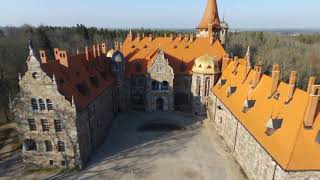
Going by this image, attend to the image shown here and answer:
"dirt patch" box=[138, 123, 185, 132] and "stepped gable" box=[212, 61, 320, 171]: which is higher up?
Result: "stepped gable" box=[212, 61, 320, 171]

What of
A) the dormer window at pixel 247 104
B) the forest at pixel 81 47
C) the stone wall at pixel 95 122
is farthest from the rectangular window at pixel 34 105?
the dormer window at pixel 247 104

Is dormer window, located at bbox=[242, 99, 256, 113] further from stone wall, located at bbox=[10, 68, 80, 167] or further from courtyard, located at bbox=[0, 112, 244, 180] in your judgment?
stone wall, located at bbox=[10, 68, 80, 167]

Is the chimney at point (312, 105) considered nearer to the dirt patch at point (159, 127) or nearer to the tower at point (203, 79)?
the dirt patch at point (159, 127)

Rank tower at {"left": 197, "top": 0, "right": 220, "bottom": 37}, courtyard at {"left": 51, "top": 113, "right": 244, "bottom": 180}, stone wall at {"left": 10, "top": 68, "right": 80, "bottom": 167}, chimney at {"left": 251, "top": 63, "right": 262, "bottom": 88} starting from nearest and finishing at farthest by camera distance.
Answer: stone wall at {"left": 10, "top": 68, "right": 80, "bottom": 167}, courtyard at {"left": 51, "top": 113, "right": 244, "bottom": 180}, chimney at {"left": 251, "top": 63, "right": 262, "bottom": 88}, tower at {"left": 197, "top": 0, "right": 220, "bottom": 37}

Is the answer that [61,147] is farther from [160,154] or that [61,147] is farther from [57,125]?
[160,154]

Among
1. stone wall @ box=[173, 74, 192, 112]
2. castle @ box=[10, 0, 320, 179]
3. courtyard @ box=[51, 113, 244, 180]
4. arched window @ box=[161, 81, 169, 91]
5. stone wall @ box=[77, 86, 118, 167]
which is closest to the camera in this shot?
castle @ box=[10, 0, 320, 179]

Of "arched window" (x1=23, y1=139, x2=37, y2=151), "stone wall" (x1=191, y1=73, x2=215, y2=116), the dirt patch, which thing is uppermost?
"stone wall" (x1=191, y1=73, x2=215, y2=116)

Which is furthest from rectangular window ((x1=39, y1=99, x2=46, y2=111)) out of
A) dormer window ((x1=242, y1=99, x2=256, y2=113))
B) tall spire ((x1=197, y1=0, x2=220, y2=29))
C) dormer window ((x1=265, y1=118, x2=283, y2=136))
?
tall spire ((x1=197, y1=0, x2=220, y2=29))

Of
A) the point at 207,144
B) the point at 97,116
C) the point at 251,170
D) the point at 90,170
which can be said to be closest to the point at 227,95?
the point at 207,144
